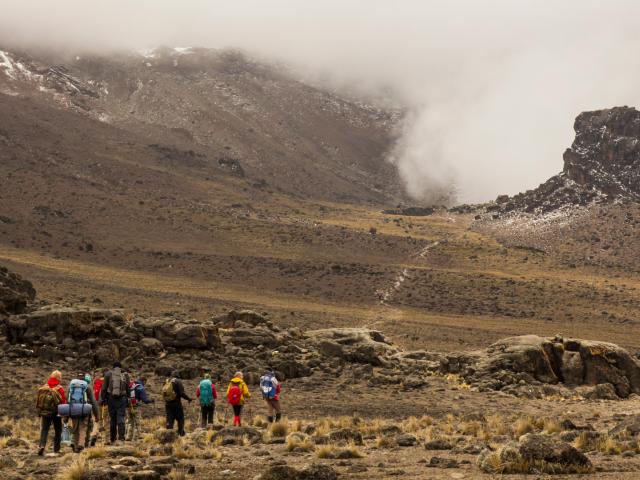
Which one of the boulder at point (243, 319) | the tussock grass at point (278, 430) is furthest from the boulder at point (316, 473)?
the boulder at point (243, 319)

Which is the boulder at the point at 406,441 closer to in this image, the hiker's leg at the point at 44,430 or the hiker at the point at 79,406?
the hiker at the point at 79,406

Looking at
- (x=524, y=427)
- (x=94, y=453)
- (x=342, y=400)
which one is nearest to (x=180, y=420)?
(x=94, y=453)

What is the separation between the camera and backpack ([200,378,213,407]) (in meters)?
22.7

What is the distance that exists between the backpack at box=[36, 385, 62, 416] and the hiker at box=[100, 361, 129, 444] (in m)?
2.19

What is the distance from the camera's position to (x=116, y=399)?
2019 cm

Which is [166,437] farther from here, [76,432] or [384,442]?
[384,442]

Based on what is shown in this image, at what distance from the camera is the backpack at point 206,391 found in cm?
2270

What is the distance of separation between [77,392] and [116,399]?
2192mm

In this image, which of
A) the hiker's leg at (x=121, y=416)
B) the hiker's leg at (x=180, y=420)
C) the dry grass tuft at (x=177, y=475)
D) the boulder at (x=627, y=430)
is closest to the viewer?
the dry grass tuft at (x=177, y=475)

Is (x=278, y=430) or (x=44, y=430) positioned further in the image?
(x=278, y=430)

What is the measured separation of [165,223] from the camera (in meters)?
103

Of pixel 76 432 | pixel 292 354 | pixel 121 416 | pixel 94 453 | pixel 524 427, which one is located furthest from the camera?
pixel 292 354

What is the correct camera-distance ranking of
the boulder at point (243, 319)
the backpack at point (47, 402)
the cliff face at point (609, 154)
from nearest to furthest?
the backpack at point (47, 402) → the boulder at point (243, 319) → the cliff face at point (609, 154)

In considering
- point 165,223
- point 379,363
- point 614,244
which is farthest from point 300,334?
point 614,244
